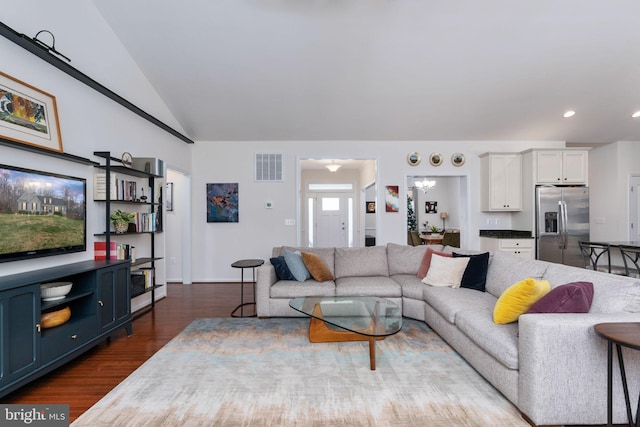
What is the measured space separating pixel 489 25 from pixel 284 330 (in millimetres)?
3949

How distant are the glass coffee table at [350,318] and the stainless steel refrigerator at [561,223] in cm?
388

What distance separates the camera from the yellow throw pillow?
6.64 ft

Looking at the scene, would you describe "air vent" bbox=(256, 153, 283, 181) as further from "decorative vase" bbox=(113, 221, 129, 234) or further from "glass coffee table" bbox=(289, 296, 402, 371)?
"glass coffee table" bbox=(289, 296, 402, 371)

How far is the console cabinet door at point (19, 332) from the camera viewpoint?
5.81 feet

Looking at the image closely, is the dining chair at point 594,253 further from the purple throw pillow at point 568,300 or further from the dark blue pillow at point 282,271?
the dark blue pillow at point 282,271

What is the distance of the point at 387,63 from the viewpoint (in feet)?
12.4

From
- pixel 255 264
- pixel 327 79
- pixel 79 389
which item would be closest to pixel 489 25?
pixel 327 79

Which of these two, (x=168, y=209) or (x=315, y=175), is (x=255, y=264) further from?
(x=315, y=175)

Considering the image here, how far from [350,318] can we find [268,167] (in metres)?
3.83

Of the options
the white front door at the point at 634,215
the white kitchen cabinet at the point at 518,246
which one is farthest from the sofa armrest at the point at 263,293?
the white front door at the point at 634,215

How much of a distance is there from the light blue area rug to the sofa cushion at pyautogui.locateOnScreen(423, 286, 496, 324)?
0.32m

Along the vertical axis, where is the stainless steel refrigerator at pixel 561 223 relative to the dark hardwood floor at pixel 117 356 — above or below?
above

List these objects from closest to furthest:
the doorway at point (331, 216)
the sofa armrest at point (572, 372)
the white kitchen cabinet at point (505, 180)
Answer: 1. the sofa armrest at point (572, 372)
2. the white kitchen cabinet at point (505, 180)
3. the doorway at point (331, 216)

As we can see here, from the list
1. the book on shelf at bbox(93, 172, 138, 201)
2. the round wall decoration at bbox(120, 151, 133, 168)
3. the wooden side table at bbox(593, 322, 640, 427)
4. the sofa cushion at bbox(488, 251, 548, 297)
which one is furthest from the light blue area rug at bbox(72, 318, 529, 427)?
the round wall decoration at bbox(120, 151, 133, 168)
